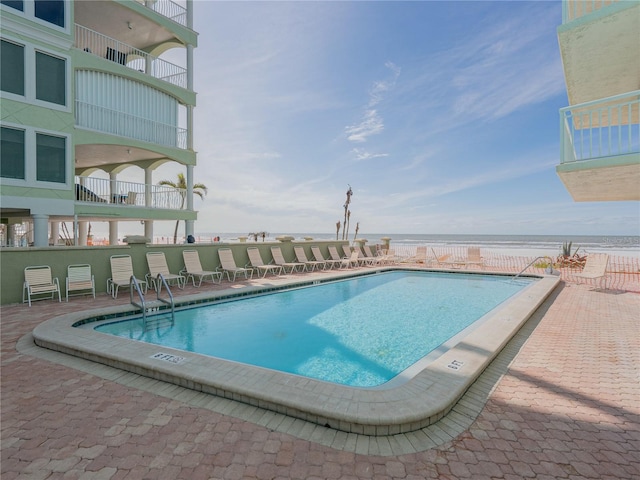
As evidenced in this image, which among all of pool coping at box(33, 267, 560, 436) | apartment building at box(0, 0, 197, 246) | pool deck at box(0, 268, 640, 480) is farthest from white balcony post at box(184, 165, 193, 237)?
pool deck at box(0, 268, 640, 480)

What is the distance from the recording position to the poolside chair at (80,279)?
8.34m

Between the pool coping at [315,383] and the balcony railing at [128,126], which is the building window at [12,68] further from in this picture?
the pool coping at [315,383]

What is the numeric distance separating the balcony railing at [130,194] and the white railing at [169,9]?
7669 millimetres

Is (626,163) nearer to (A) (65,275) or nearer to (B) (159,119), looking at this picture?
(A) (65,275)

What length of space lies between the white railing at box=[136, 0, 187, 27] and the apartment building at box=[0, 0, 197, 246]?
42mm

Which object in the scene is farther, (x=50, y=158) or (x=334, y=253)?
(x=334, y=253)

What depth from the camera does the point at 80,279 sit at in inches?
337

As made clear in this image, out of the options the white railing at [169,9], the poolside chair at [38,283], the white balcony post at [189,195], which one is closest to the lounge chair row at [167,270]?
the poolside chair at [38,283]

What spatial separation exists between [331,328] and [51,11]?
1354 cm

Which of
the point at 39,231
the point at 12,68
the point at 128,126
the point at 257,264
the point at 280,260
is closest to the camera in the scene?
the point at 12,68

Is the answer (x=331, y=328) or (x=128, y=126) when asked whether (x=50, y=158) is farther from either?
(x=331, y=328)

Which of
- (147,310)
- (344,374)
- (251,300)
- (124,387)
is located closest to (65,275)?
(147,310)

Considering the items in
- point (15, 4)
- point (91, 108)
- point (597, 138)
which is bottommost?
point (597, 138)

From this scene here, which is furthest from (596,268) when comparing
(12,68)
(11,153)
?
(12,68)
